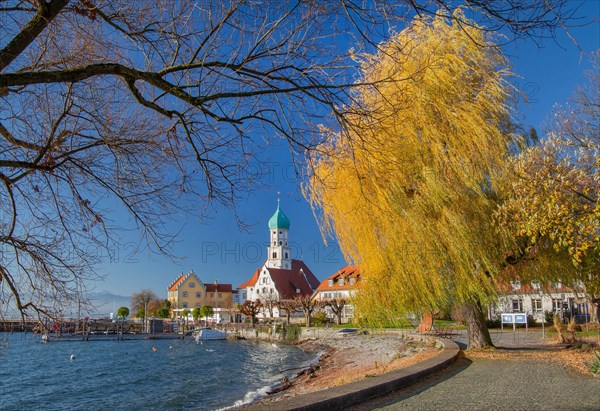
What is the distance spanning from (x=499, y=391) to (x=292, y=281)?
86254 mm

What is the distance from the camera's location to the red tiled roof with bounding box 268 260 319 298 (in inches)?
3506

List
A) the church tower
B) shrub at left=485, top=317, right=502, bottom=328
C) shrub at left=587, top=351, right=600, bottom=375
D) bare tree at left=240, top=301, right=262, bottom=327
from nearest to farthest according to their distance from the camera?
shrub at left=587, top=351, right=600, bottom=375 → shrub at left=485, top=317, right=502, bottom=328 → bare tree at left=240, top=301, right=262, bottom=327 → the church tower

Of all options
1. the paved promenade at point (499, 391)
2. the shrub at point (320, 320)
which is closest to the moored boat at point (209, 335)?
the shrub at point (320, 320)

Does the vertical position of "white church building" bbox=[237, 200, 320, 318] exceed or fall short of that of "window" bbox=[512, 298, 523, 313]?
→ it exceeds it

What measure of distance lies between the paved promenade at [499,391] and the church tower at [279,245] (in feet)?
297

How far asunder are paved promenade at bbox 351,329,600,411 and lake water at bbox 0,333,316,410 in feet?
21.7

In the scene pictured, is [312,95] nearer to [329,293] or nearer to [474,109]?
[474,109]

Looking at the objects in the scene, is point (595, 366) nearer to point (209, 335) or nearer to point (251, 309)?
point (209, 335)

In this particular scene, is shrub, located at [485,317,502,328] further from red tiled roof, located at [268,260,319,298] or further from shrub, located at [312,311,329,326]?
red tiled roof, located at [268,260,319,298]

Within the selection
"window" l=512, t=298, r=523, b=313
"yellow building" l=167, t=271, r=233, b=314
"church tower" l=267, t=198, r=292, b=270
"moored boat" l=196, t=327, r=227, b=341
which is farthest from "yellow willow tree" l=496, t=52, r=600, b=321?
"yellow building" l=167, t=271, r=233, b=314

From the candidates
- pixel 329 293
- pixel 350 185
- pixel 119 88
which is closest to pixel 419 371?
pixel 350 185

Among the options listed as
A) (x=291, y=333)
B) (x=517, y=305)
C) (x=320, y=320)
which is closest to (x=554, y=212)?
(x=517, y=305)

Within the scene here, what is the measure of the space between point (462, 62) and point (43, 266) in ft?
39.2

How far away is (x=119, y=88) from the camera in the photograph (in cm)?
600
